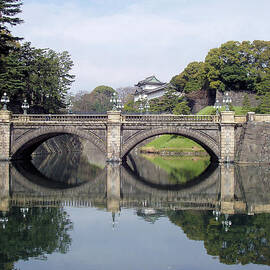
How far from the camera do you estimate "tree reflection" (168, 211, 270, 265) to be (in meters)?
11.5

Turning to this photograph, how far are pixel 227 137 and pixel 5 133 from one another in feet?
74.4

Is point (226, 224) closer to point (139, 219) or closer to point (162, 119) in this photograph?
point (139, 219)

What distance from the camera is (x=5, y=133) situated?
4228 centimetres

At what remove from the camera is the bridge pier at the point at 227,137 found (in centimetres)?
4006

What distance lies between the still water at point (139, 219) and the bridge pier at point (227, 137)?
11452mm

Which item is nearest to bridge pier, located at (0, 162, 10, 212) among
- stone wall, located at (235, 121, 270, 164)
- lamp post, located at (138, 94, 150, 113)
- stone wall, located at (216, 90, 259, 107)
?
lamp post, located at (138, 94, 150, 113)

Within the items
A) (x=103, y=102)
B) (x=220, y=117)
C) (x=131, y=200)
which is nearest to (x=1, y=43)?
(x=220, y=117)

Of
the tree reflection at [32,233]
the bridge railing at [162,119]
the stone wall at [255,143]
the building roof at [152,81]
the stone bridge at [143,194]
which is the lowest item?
the tree reflection at [32,233]

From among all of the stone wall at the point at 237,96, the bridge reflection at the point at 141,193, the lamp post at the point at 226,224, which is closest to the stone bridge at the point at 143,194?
the bridge reflection at the point at 141,193

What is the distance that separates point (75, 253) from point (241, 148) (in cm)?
3172

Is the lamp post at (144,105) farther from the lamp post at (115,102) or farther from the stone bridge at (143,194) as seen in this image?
the stone bridge at (143,194)

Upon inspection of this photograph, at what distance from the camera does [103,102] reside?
12412 centimetres

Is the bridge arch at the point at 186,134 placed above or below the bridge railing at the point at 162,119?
below

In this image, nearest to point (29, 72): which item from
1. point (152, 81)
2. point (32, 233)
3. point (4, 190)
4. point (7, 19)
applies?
point (7, 19)
